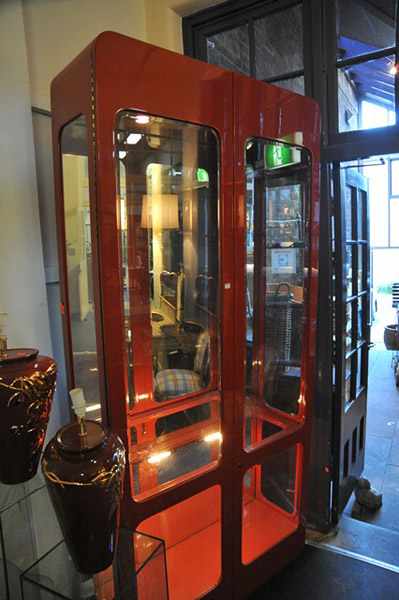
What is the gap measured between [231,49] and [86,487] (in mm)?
2307

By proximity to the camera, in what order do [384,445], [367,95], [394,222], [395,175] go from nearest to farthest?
1. [367,95]
2. [384,445]
3. [395,175]
4. [394,222]

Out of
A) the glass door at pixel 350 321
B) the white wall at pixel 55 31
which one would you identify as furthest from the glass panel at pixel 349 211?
the white wall at pixel 55 31

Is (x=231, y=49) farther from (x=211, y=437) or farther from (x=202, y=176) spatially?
(x=211, y=437)

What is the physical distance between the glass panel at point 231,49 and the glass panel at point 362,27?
480 millimetres

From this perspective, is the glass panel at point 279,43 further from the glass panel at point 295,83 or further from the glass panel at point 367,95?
the glass panel at point 367,95

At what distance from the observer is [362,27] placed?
81.4 inches

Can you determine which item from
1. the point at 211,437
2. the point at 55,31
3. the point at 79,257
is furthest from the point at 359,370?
the point at 55,31

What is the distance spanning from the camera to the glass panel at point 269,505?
1.99 m

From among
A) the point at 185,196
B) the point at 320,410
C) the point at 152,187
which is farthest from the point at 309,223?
the point at 320,410

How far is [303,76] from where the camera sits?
2.19 m

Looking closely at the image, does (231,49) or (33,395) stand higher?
(231,49)

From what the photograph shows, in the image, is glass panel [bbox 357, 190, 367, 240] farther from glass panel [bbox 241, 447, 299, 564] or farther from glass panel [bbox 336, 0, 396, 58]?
glass panel [bbox 241, 447, 299, 564]

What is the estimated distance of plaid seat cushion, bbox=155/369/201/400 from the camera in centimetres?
198

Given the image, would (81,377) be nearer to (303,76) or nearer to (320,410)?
(320,410)
